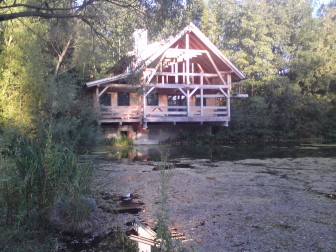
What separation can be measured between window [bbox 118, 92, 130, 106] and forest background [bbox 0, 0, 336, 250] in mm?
1812

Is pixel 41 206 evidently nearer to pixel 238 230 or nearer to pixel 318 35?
pixel 238 230

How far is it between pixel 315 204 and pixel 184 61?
53.6 feet

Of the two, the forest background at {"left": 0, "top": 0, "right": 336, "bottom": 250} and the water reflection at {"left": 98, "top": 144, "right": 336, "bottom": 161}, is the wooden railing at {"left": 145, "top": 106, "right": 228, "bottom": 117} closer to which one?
the forest background at {"left": 0, "top": 0, "right": 336, "bottom": 250}

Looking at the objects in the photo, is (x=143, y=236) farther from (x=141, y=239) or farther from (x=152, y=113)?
(x=152, y=113)

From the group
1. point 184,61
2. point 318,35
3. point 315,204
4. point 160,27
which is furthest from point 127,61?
point 318,35

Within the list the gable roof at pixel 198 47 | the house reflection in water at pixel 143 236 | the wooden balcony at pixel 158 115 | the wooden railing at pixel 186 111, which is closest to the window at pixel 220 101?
the wooden railing at pixel 186 111

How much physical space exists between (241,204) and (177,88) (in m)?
15.4

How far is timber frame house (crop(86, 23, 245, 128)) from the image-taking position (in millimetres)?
20422

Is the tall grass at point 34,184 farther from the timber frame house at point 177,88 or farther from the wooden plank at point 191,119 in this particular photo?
the wooden plank at point 191,119

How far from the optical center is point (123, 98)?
926 inches

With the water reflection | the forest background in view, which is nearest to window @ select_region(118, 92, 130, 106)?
the forest background

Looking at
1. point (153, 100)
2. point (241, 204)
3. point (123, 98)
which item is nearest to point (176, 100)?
point (153, 100)

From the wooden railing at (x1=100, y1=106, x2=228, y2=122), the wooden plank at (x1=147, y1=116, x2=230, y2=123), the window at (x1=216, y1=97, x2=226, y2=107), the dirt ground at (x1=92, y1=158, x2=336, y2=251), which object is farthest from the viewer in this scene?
the window at (x1=216, y1=97, x2=226, y2=107)

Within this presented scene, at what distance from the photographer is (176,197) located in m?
7.20
